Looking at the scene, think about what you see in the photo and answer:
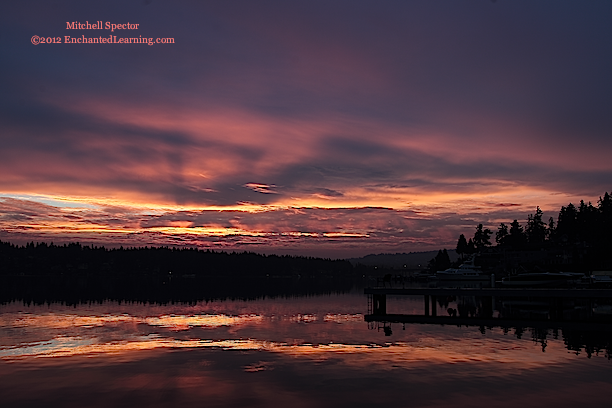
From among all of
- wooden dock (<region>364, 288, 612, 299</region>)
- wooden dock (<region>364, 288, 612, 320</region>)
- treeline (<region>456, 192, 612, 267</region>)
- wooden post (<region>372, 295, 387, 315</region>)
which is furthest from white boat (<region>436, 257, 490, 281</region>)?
wooden dock (<region>364, 288, 612, 299</region>)

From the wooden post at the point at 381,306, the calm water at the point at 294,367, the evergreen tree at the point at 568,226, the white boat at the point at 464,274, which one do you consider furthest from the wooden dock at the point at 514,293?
the evergreen tree at the point at 568,226

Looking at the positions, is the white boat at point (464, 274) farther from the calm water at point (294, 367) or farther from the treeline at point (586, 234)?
the calm water at point (294, 367)

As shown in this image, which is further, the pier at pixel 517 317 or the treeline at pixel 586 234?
the treeline at pixel 586 234

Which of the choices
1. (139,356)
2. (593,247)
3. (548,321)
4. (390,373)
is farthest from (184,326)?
(593,247)

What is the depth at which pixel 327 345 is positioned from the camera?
130 ft

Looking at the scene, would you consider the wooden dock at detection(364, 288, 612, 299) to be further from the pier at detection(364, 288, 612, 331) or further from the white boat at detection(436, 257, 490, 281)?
the white boat at detection(436, 257, 490, 281)

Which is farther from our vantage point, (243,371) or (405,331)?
(405,331)

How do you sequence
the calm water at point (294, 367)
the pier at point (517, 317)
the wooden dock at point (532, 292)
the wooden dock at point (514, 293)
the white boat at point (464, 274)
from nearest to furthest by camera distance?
the calm water at point (294, 367) → the pier at point (517, 317) → the wooden dock at point (532, 292) → the wooden dock at point (514, 293) → the white boat at point (464, 274)

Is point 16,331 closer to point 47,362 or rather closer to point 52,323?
point 52,323

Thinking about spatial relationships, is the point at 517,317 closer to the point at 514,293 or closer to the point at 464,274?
the point at 514,293

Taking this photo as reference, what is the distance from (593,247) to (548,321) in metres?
94.6

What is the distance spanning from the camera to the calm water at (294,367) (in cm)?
2467

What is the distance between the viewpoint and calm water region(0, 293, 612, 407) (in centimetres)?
2467

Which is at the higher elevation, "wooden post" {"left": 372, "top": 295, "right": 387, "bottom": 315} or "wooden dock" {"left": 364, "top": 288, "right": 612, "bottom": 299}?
"wooden dock" {"left": 364, "top": 288, "right": 612, "bottom": 299}
